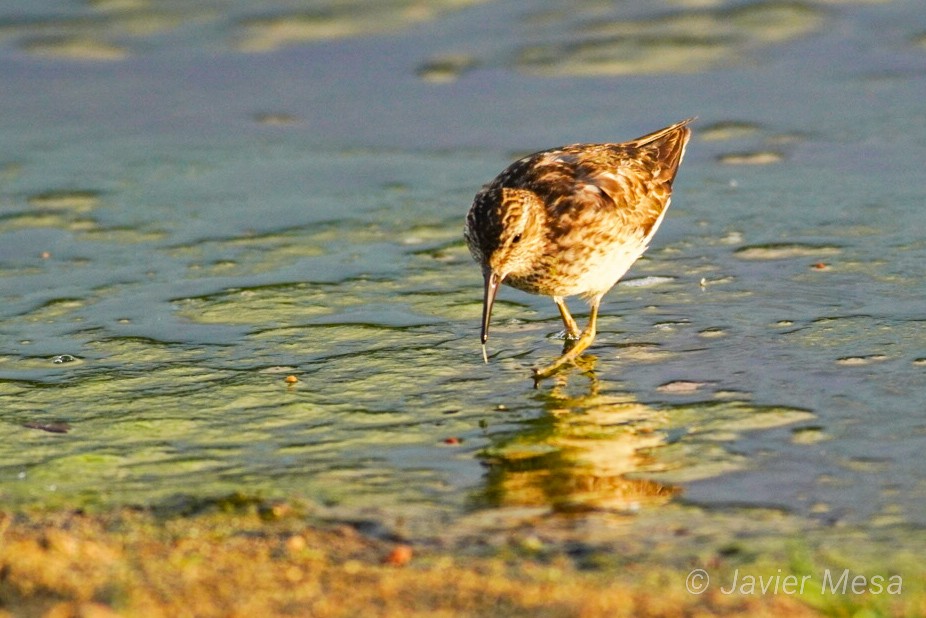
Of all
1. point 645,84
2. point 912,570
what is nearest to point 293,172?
point 645,84

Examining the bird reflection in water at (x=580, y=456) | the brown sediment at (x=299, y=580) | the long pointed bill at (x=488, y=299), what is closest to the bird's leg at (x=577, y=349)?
the bird reflection in water at (x=580, y=456)

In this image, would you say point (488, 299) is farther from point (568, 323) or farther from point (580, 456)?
point (580, 456)

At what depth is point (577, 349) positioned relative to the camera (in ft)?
23.5

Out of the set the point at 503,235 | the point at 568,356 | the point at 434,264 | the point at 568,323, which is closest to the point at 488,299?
the point at 503,235

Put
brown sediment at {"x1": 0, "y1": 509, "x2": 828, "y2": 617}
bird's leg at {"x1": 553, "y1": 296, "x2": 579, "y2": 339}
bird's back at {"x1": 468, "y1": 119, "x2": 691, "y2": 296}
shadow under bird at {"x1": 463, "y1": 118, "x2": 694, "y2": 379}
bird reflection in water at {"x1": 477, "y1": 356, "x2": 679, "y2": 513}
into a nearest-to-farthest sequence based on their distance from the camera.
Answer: brown sediment at {"x1": 0, "y1": 509, "x2": 828, "y2": 617} < bird reflection in water at {"x1": 477, "y1": 356, "x2": 679, "y2": 513} < shadow under bird at {"x1": 463, "y1": 118, "x2": 694, "y2": 379} < bird's back at {"x1": 468, "y1": 119, "x2": 691, "y2": 296} < bird's leg at {"x1": 553, "y1": 296, "x2": 579, "y2": 339}

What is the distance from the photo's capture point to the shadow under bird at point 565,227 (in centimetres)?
699

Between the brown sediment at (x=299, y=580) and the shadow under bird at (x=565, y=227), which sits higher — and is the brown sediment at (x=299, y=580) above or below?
below

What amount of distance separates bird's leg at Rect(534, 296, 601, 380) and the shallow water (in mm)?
129

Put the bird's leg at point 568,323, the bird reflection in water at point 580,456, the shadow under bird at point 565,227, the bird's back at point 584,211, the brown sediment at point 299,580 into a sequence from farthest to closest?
the bird's leg at point 568,323, the bird's back at point 584,211, the shadow under bird at point 565,227, the bird reflection in water at point 580,456, the brown sediment at point 299,580

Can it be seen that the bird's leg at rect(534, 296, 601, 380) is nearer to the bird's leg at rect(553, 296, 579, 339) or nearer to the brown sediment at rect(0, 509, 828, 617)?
the bird's leg at rect(553, 296, 579, 339)

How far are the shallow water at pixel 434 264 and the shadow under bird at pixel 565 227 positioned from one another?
33 centimetres

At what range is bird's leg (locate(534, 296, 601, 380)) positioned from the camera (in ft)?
22.9

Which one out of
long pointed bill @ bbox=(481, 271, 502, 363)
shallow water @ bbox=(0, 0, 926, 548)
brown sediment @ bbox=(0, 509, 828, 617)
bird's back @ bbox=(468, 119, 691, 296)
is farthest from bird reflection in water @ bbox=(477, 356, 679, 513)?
bird's back @ bbox=(468, 119, 691, 296)

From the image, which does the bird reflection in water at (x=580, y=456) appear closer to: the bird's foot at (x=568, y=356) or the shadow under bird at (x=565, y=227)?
the bird's foot at (x=568, y=356)
